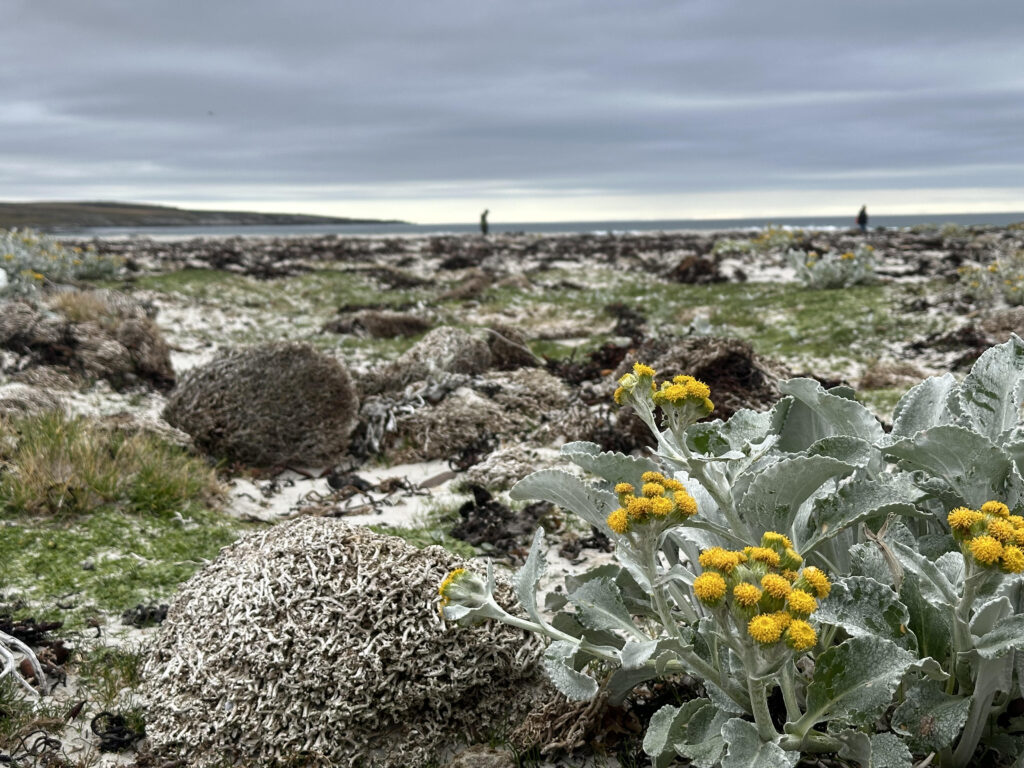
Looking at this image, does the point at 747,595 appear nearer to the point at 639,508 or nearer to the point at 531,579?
the point at 639,508

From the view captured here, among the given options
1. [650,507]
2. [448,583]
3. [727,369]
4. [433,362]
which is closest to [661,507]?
[650,507]

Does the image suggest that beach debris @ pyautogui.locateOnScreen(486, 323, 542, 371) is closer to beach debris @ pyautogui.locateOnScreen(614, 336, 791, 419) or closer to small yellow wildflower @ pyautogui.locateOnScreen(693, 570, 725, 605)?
beach debris @ pyautogui.locateOnScreen(614, 336, 791, 419)

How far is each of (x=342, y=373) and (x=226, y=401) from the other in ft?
3.31

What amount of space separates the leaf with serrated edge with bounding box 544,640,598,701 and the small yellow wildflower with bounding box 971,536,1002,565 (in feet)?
3.35

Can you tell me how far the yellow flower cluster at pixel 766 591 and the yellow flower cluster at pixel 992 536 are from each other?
0.34 m

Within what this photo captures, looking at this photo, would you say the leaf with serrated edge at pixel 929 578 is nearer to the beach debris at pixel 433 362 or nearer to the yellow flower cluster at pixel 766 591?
the yellow flower cluster at pixel 766 591

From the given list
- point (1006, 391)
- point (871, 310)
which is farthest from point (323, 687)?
point (871, 310)

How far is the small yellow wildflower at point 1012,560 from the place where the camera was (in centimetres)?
161

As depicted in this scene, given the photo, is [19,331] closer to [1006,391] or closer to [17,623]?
[17,623]

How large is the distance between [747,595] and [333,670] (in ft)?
5.59

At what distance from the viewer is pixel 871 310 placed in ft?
39.8

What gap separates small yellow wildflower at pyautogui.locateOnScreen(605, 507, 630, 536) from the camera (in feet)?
6.07

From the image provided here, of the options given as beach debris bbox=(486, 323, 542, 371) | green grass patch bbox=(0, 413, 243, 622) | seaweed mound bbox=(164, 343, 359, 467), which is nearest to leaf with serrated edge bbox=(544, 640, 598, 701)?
green grass patch bbox=(0, 413, 243, 622)

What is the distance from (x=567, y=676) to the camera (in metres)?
2.15
